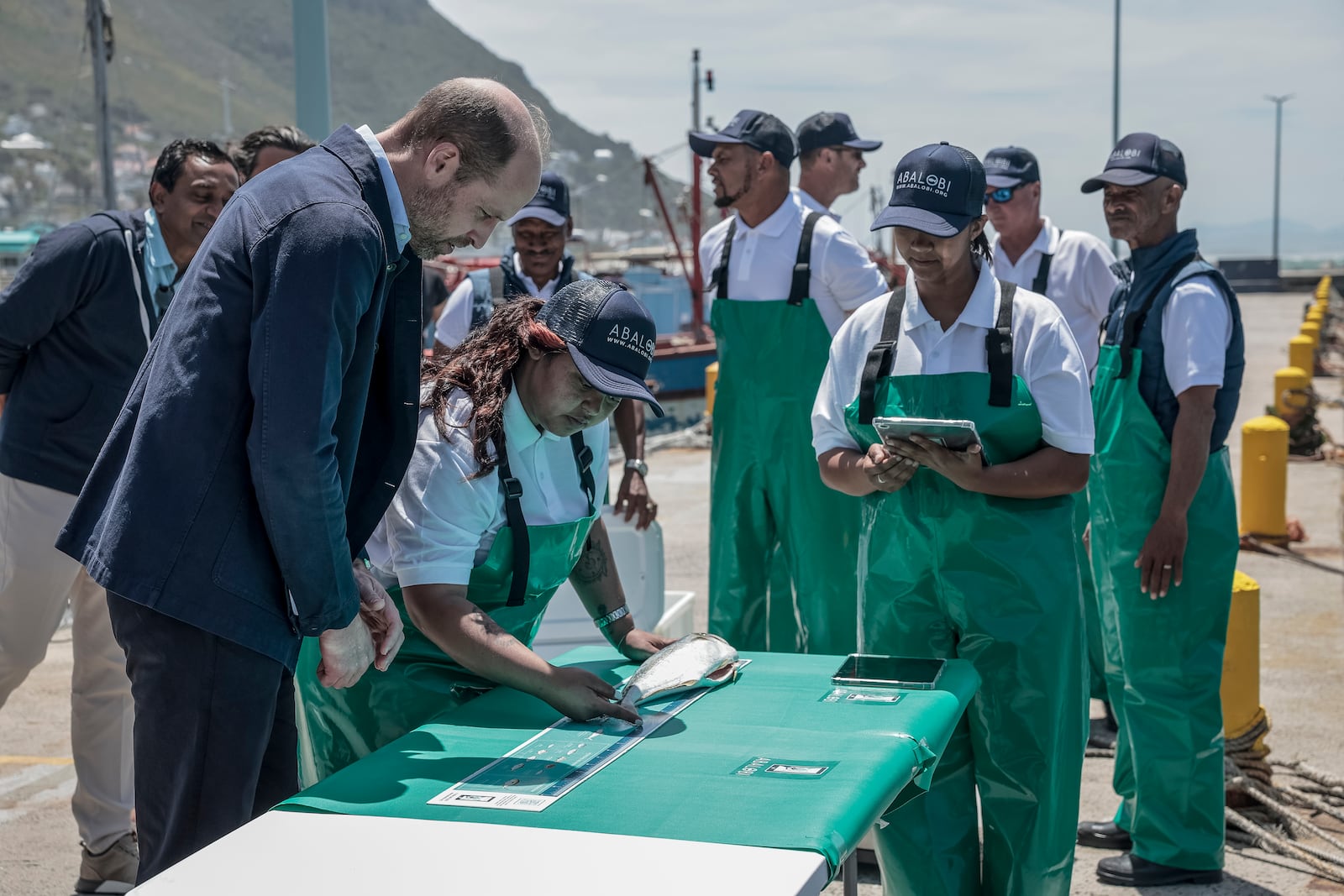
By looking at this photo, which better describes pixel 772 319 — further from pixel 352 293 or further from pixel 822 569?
pixel 352 293

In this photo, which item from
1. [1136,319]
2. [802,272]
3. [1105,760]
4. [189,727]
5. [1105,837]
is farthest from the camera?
[1105,760]

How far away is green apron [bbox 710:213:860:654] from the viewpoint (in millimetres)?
4805

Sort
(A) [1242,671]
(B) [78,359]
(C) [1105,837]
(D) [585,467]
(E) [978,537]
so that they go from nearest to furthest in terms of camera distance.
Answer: (D) [585,467] → (E) [978,537] → (B) [78,359] → (C) [1105,837] → (A) [1242,671]

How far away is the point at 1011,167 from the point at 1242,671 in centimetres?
221

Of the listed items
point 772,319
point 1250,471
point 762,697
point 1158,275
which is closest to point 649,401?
point 762,697

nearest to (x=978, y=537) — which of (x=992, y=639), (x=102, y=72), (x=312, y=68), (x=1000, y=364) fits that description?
(x=992, y=639)

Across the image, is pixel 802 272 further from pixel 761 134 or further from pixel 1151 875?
pixel 1151 875

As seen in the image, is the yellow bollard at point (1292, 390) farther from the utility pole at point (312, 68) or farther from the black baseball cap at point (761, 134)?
the utility pole at point (312, 68)

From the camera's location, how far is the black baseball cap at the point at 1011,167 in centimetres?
545

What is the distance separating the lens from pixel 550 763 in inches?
85.6

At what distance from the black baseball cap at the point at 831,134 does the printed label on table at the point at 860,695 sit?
383 cm

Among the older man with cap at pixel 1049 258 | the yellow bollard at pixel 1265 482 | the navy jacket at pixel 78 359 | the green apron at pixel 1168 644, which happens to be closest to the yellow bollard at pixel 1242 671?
the older man with cap at pixel 1049 258

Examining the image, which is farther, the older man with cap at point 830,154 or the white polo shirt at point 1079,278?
the older man with cap at point 830,154

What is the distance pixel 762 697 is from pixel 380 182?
1.20m
